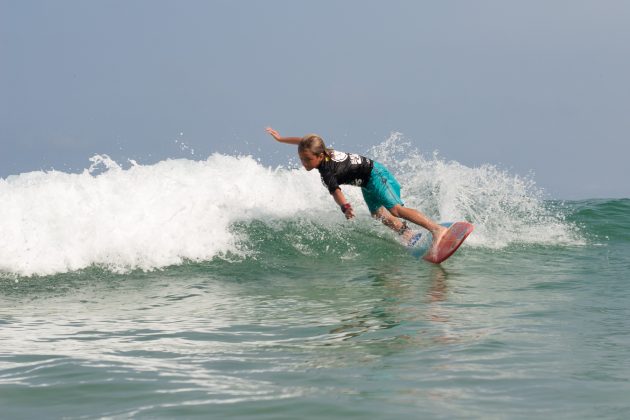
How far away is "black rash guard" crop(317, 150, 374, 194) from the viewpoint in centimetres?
972

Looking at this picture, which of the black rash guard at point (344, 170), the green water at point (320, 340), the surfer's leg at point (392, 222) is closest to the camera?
the green water at point (320, 340)

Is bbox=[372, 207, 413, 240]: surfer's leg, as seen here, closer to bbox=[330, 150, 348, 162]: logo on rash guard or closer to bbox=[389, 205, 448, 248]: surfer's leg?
bbox=[389, 205, 448, 248]: surfer's leg

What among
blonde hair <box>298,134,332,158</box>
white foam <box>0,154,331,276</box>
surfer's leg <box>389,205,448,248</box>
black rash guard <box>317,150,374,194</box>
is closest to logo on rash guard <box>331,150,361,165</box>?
black rash guard <box>317,150,374,194</box>

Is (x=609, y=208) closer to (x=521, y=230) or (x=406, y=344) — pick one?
(x=521, y=230)

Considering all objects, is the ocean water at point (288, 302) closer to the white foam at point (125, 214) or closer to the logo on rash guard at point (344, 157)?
the white foam at point (125, 214)

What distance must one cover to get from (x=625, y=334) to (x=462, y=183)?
27.1ft

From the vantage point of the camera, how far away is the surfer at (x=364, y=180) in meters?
9.43

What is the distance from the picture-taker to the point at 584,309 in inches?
252

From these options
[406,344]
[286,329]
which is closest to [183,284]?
[286,329]

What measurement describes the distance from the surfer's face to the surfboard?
1.85 m

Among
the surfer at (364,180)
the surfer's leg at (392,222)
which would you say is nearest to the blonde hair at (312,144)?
the surfer at (364,180)

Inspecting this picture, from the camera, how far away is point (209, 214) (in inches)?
427

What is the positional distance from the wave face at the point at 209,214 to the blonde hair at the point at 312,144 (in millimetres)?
1667

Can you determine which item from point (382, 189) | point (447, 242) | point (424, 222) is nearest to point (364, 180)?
point (382, 189)
